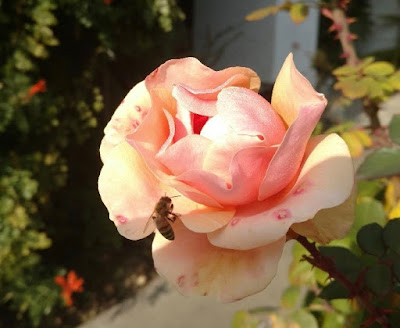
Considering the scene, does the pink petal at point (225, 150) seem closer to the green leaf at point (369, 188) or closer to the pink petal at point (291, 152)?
the pink petal at point (291, 152)

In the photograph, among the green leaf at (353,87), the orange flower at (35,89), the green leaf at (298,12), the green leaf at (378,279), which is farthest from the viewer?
the orange flower at (35,89)

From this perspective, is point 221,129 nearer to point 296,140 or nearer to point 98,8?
point 296,140

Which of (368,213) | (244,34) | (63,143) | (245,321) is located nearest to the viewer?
(368,213)

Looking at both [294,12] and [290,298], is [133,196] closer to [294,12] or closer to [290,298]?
[290,298]

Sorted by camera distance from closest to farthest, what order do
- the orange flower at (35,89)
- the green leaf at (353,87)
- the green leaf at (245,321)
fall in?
the green leaf at (245,321), the green leaf at (353,87), the orange flower at (35,89)

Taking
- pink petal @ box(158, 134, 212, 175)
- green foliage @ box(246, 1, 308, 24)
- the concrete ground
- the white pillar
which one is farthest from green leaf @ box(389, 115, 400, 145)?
the white pillar

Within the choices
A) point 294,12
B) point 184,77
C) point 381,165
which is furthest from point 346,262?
point 294,12

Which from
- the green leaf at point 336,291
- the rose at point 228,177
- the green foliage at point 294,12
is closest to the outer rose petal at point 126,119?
the rose at point 228,177
